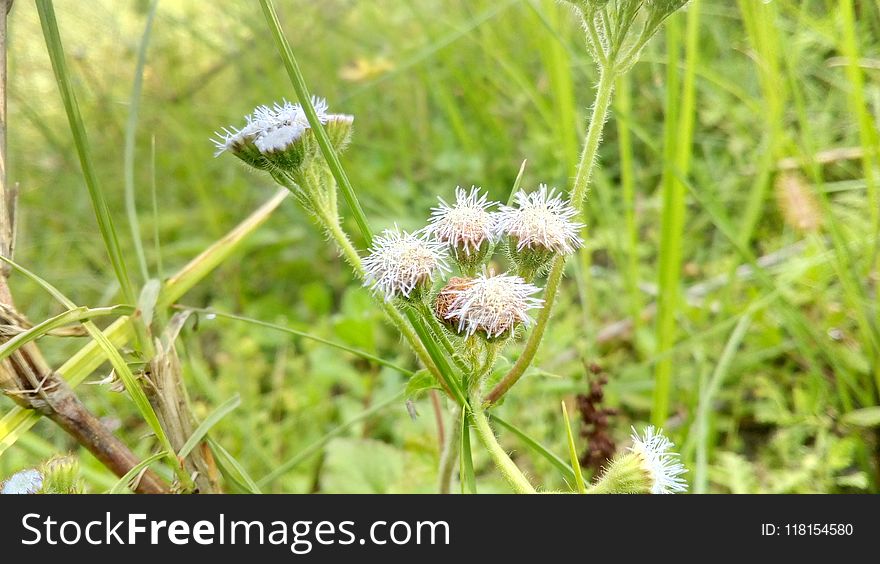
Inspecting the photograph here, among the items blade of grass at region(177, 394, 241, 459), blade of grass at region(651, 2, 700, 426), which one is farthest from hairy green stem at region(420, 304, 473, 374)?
blade of grass at region(651, 2, 700, 426)

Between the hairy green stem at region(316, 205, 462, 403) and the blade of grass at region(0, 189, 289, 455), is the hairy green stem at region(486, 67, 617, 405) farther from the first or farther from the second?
the blade of grass at region(0, 189, 289, 455)

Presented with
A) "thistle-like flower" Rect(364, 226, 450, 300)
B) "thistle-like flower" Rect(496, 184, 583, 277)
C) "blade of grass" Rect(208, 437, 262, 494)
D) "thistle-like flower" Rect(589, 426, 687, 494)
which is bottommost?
"thistle-like flower" Rect(589, 426, 687, 494)

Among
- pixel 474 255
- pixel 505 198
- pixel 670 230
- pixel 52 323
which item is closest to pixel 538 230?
pixel 474 255

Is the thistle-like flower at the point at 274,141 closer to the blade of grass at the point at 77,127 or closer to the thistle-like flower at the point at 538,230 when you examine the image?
the blade of grass at the point at 77,127

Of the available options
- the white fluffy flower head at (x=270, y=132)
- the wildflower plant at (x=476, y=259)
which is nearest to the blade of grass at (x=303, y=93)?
the wildflower plant at (x=476, y=259)

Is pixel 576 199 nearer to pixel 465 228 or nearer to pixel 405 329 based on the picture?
pixel 465 228

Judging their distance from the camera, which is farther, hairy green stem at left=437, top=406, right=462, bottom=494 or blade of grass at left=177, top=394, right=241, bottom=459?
hairy green stem at left=437, top=406, right=462, bottom=494
